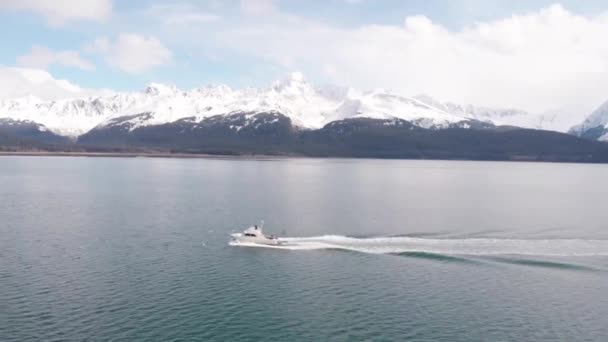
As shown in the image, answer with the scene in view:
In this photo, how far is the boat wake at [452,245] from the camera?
8019 cm

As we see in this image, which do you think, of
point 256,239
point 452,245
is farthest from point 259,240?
point 452,245

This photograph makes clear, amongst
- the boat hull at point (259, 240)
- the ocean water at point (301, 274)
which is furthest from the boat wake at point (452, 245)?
the boat hull at point (259, 240)

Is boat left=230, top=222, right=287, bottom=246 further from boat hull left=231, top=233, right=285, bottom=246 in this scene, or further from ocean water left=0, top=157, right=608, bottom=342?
ocean water left=0, top=157, right=608, bottom=342

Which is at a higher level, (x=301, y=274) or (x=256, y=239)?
(x=256, y=239)

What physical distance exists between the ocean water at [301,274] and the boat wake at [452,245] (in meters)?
0.34

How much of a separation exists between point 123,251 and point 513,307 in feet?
168

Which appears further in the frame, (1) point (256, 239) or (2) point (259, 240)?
(1) point (256, 239)

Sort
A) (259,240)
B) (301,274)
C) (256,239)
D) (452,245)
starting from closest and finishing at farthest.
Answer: (301,274) < (259,240) < (256,239) < (452,245)

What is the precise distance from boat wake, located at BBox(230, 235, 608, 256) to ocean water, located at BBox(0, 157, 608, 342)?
1.10ft

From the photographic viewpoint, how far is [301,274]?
222 feet

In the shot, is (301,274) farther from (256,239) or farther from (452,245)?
(452,245)

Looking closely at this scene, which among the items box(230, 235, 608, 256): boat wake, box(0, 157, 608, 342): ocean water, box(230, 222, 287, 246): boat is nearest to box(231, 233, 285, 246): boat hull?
box(230, 222, 287, 246): boat

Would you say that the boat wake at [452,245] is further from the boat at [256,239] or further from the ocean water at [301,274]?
the boat at [256,239]

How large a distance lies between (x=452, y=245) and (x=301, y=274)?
2867 centimetres
